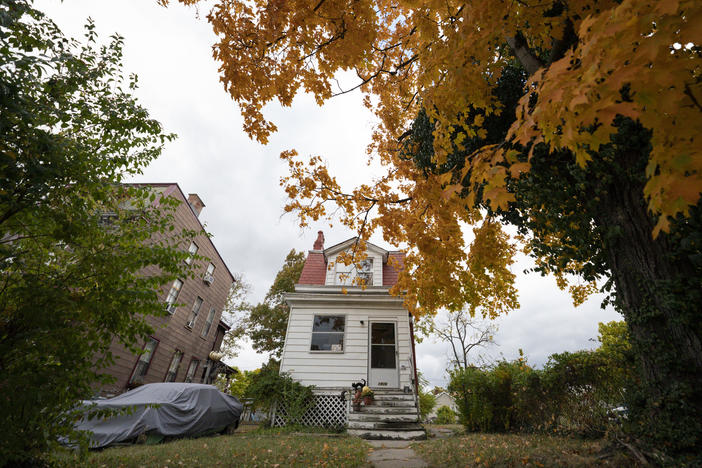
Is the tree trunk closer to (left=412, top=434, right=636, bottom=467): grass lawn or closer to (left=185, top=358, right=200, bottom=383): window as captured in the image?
(left=412, top=434, right=636, bottom=467): grass lawn

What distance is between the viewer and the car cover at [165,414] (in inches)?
246

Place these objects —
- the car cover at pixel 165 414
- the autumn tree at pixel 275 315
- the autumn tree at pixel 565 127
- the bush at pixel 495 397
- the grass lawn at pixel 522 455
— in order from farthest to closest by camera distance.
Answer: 1. the autumn tree at pixel 275 315
2. the bush at pixel 495 397
3. the car cover at pixel 165 414
4. the grass lawn at pixel 522 455
5. the autumn tree at pixel 565 127

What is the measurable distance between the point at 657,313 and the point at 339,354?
9411 mm

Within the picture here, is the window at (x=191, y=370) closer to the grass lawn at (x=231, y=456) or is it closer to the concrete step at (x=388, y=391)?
the grass lawn at (x=231, y=456)

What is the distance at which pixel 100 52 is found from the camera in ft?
11.7

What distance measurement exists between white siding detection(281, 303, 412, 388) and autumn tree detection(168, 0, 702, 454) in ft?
14.5

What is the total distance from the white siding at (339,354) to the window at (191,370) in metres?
9.44

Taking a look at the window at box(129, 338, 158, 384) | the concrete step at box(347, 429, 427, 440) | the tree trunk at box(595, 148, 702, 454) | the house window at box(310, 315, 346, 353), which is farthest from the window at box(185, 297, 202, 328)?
the tree trunk at box(595, 148, 702, 454)

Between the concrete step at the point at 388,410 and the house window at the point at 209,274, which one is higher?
the house window at the point at 209,274

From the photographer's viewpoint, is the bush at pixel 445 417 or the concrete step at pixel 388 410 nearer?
the concrete step at pixel 388 410

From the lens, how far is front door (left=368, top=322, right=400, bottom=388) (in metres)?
10.5

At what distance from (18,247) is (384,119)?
25.4 feet

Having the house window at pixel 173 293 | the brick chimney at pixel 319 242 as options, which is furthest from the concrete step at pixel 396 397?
the house window at pixel 173 293

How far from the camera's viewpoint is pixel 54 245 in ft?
10.3
